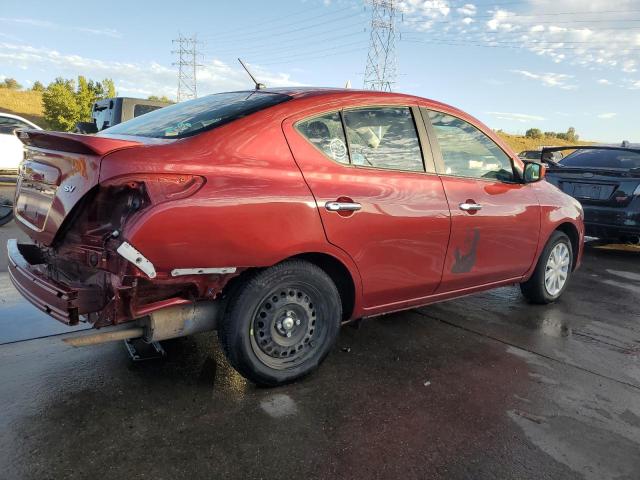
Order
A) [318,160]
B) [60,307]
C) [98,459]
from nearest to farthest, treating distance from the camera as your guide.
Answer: [98,459] → [60,307] → [318,160]

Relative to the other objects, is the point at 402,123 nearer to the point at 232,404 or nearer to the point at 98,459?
the point at 232,404

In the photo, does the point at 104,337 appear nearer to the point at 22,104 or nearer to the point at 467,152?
the point at 467,152

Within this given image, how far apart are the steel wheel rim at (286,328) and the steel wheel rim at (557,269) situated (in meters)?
2.84

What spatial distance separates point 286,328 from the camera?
308 cm

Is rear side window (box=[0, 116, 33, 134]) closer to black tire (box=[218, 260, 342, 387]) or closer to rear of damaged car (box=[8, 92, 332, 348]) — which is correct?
rear of damaged car (box=[8, 92, 332, 348])

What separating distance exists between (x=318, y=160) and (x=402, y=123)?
0.91 meters

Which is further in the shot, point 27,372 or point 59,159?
point 27,372

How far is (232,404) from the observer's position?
2.92 m

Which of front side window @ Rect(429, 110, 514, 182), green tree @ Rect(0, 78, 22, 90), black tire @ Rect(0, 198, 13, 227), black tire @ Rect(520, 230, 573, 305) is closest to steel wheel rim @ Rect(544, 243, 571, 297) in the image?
black tire @ Rect(520, 230, 573, 305)

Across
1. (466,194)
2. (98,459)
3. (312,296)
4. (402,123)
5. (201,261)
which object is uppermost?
(402,123)

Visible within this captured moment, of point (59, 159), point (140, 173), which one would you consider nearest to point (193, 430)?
point (140, 173)

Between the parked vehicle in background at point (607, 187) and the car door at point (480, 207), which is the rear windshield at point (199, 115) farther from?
the parked vehicle in background at point (607, 187)

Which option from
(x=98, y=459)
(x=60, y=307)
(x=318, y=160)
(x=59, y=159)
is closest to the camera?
(x=98, y=459)

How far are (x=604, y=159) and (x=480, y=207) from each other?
5216 millimetres
